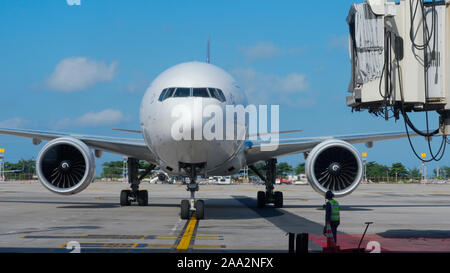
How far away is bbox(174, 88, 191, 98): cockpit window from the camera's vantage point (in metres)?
12.5

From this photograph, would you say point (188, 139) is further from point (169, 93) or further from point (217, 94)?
point (217, 94)

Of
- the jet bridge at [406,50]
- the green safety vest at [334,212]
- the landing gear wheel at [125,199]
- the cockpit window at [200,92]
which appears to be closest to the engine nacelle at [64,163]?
the landing gear wheel at [125,199]

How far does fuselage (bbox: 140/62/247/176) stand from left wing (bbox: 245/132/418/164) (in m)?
2.28

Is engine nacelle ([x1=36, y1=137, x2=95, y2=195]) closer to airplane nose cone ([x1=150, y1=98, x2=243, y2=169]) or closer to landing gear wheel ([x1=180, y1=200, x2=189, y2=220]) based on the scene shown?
airplane nose cone ([x1=150, y1=98, x2=243, y2=169])

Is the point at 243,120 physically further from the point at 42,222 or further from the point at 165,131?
the point at 42,222

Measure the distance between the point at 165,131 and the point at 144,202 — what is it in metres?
8.04

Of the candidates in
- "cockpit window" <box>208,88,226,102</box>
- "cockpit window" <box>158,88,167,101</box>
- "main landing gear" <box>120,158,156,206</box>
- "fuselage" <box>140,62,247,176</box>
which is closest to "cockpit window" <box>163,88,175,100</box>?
"fuselage" <box>140,62,247,176</box>

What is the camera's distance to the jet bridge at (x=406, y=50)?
8000 mm

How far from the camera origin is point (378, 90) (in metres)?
8.13

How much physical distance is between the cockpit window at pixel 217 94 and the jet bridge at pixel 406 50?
5197mm

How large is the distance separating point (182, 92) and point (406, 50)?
19.4 feet

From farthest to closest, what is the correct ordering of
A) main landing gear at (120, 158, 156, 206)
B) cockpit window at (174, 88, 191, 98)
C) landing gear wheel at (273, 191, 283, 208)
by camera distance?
1. landing gear wheel at (273, 191, 283, 208)
2. main landing gear at (120, 158, 156, 206)
3. cockpit window at (174, 88, 191, 98)

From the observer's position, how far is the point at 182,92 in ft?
41.5

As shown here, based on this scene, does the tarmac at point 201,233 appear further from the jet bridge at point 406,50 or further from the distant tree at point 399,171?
the distant tree at point 399,171
